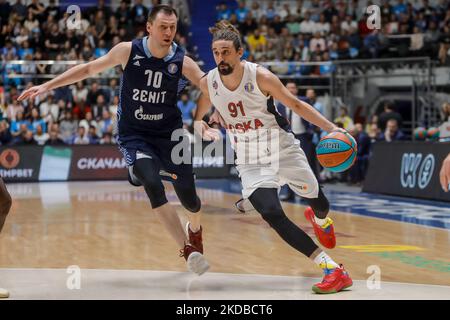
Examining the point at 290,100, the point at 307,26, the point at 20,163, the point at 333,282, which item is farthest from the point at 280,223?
the point at 307,26

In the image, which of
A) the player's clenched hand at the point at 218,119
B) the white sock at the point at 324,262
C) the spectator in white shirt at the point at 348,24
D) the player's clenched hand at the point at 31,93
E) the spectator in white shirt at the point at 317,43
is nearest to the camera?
the white sock at the point at 324,262

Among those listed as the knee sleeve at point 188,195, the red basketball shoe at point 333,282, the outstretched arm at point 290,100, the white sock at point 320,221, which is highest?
the outstretched arm at point 290,100

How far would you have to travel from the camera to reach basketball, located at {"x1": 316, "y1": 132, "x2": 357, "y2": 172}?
21.3ft

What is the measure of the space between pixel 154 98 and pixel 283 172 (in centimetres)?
127

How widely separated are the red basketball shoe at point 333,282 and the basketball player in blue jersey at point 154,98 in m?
1.36

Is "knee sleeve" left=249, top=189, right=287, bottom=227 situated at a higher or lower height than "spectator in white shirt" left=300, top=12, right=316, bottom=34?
lower

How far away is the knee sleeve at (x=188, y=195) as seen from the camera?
7098mm

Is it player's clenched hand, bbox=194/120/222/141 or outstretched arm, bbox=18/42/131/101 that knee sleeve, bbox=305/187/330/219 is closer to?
player's clenched hand, bbox=194/120/222/141

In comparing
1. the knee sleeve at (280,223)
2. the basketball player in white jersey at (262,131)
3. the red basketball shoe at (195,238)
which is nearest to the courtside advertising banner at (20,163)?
the red basketball shoe at (195,238)

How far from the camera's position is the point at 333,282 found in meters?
5.95

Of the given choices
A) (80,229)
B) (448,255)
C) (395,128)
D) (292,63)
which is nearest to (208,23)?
(292,63)

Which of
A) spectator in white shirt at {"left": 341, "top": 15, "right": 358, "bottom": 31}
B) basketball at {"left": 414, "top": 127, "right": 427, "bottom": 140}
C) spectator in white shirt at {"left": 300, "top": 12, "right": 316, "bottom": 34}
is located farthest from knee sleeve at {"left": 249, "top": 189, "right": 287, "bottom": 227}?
spectator in white shirt at {"left": 300, "top": 12, "right": 316, "bottom": 34}

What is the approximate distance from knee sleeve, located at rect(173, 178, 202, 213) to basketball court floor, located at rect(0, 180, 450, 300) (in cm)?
57

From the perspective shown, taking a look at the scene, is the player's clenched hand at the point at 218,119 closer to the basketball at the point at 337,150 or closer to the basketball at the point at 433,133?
the basketball at the point at 337,150
